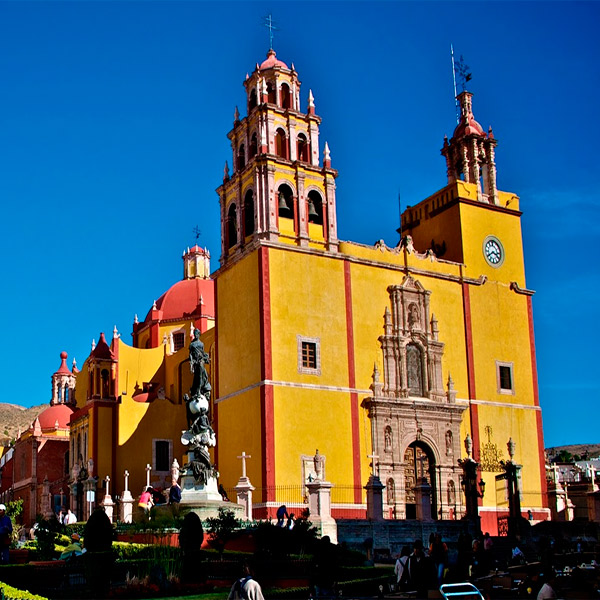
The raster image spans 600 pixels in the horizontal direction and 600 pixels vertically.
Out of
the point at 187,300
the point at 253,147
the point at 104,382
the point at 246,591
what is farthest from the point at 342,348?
the point at 246,591

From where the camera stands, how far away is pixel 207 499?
23.6m

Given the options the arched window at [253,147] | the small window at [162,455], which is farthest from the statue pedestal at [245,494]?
the arched window at [253,147]

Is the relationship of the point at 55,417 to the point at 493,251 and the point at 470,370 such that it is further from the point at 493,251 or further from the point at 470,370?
the point at 493,251

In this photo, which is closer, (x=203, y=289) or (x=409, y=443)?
(x=409, y=443)

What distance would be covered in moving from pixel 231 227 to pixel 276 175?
10.8 ft

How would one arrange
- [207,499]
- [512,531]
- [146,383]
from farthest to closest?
1. [146,383]
2. [512,531]
3. [207,499]

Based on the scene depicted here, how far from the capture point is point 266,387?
1268 inches

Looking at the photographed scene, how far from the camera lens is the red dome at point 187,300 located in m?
48.3

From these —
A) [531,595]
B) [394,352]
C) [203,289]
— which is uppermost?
[203,289]

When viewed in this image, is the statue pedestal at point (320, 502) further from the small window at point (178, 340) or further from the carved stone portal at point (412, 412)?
the small window at point (178, 340)

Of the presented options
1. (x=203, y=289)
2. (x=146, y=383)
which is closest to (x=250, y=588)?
(x=146, y=383)

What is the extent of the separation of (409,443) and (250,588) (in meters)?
24.1

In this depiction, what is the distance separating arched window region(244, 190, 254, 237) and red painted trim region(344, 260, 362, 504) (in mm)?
3977

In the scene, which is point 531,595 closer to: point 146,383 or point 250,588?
point 250,588
